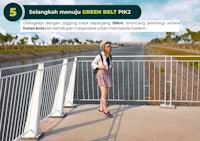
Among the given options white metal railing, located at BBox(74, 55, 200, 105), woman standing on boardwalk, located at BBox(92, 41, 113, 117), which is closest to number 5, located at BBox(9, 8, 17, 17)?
white metal railing, located at BBox(74, 55, 200, 105)

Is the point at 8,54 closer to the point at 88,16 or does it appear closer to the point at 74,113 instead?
the point at 88,16

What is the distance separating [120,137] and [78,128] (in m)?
1.03

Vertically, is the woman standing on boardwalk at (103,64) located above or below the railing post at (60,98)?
above

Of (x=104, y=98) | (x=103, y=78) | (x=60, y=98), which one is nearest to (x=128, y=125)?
(x=104, y=98)

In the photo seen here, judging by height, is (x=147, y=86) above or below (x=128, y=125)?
below

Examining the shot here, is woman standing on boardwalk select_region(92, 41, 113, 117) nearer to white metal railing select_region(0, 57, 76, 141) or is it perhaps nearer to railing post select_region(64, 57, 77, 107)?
white metal railing select_region(0, 57, 76, 141)

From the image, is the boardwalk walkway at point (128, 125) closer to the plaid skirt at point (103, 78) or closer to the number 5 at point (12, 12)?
the plaid skirt at point (103, 78)

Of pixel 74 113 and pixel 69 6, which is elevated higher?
pixel 69 6

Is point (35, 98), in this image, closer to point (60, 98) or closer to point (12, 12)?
point (60, 98)

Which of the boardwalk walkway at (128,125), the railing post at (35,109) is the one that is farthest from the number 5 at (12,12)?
the railing post at (35,109)

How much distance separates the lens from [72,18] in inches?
458

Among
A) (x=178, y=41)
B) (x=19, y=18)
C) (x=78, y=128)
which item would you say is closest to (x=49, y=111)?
(x=78, y=128)

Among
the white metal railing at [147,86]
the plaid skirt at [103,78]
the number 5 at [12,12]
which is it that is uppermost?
the number 5 at [12,12]

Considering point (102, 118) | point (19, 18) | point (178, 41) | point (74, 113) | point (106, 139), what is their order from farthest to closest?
point (178, 41) < point (19, 18) < point (74, 113) < point (102, 118) < point (106, 139)
